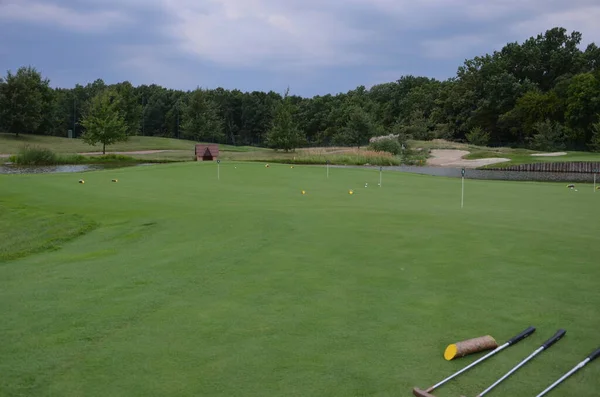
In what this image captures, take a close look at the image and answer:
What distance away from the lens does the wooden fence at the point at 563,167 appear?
40250 millimetres

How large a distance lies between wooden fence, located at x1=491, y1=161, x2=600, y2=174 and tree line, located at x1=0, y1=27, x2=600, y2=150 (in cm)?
1522

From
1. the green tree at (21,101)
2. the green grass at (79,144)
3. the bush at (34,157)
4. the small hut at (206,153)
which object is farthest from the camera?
the green tree at (21,101)

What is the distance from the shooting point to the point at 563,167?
41438 millimetres

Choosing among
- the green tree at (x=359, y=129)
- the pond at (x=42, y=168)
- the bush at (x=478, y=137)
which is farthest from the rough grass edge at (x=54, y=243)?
the bush at (x=478, y=137)

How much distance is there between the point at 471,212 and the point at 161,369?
952 centimetres

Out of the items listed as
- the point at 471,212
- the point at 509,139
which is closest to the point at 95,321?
the point at 471,212

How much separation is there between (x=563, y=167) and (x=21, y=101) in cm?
5721

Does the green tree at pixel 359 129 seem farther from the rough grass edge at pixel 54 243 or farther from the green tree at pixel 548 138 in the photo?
the rough grass edge at pixel 54 243

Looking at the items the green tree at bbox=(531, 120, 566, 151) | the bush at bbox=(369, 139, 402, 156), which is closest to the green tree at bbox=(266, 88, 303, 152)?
the bush at bbox=(369, 139, 402, 156)

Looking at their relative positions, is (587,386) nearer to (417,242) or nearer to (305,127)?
(417,242)

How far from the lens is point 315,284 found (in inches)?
223

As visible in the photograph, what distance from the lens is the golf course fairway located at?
360cm

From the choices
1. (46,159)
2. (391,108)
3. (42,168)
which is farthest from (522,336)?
(391,108)

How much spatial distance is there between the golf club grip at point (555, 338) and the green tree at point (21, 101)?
67591mm
